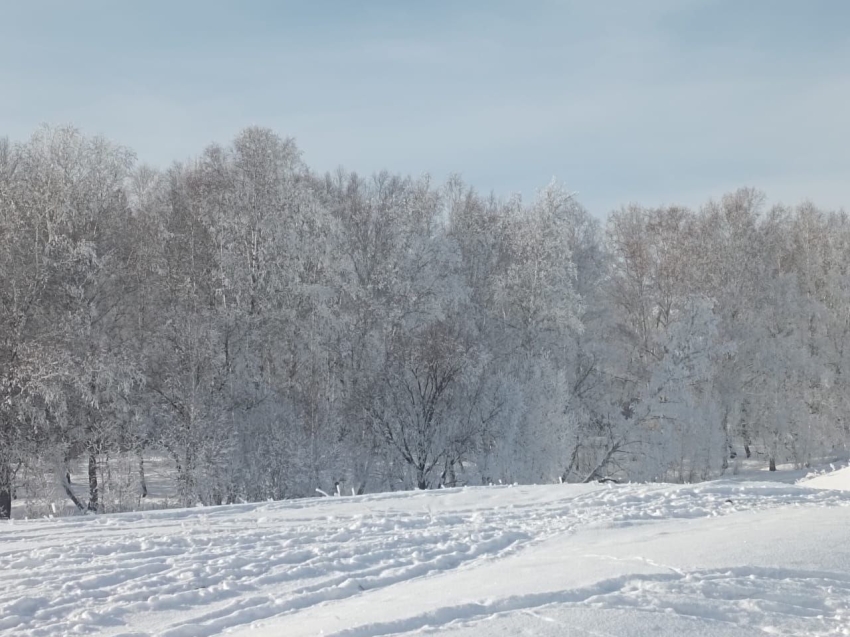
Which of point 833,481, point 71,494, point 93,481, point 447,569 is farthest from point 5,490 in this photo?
point 833,481

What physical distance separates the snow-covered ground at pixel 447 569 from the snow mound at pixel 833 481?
133 cm

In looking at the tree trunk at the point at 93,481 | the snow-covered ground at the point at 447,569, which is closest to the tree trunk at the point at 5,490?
the tree trunk at the point at 93,481

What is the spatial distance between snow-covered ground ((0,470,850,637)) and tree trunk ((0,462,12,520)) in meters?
9.96

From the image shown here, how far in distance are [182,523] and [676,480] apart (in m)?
24.6

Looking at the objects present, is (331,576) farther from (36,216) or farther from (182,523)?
(36,216)

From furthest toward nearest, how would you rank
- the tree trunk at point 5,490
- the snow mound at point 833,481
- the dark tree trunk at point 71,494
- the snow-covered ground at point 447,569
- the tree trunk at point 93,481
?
the tree trunk at point 93,481, the dark tree trunk at point 71,494, the tree trunk at point 5,490, the snow mound at point 833,481, the snow-covered ground at point 447,569

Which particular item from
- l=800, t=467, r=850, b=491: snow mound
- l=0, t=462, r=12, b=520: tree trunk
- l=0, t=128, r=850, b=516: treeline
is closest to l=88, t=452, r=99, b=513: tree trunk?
l=0, t=128, r=850, b=516: treeline

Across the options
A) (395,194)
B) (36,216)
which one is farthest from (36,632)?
(395,194)

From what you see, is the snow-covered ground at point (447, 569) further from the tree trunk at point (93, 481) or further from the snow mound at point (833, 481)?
the tree trunk at point (93, 481)

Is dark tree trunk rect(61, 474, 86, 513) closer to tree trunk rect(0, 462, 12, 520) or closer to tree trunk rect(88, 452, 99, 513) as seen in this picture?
tree trunk rect(88, 452, 99, 513)

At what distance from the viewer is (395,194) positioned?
28.7 metres

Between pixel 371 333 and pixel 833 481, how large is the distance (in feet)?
50.4

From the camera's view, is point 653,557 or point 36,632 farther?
point 653,557

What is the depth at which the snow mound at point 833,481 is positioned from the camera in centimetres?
1245
